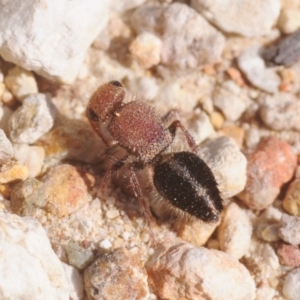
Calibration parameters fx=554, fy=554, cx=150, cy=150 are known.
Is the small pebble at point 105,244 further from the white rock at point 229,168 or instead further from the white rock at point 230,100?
the white rock at point 230,100

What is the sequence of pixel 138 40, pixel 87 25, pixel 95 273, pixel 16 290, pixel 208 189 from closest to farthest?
pixel 16 290, pixel 95 273, pixel 208 189, pixel 87 25, pixel 138 40

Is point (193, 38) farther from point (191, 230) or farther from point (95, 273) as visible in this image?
point (95, 273)

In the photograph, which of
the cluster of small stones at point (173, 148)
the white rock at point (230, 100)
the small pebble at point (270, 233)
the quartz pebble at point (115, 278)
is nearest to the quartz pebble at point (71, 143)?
the cluster of small stones at point (173, 148)

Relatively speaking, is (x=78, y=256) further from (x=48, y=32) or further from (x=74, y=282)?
(x=48, y=32)

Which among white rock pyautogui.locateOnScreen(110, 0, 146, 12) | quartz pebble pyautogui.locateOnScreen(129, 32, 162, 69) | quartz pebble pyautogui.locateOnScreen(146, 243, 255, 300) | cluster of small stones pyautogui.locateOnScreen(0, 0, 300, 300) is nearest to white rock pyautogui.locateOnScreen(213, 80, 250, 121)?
cluster of small stones pyautogui.locateOnScreen(0, 0, 300, 300)

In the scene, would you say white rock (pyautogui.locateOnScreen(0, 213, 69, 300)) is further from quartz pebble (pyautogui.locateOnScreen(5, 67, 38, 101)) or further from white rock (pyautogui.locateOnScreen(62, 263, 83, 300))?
quartz pebble (pyautogui.locateOnScreen(5, 67, 38, 101))

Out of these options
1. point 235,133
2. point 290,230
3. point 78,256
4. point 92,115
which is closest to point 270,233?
point 290,230

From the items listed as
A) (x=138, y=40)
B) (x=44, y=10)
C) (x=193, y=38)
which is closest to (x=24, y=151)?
(x=44, y=10)
